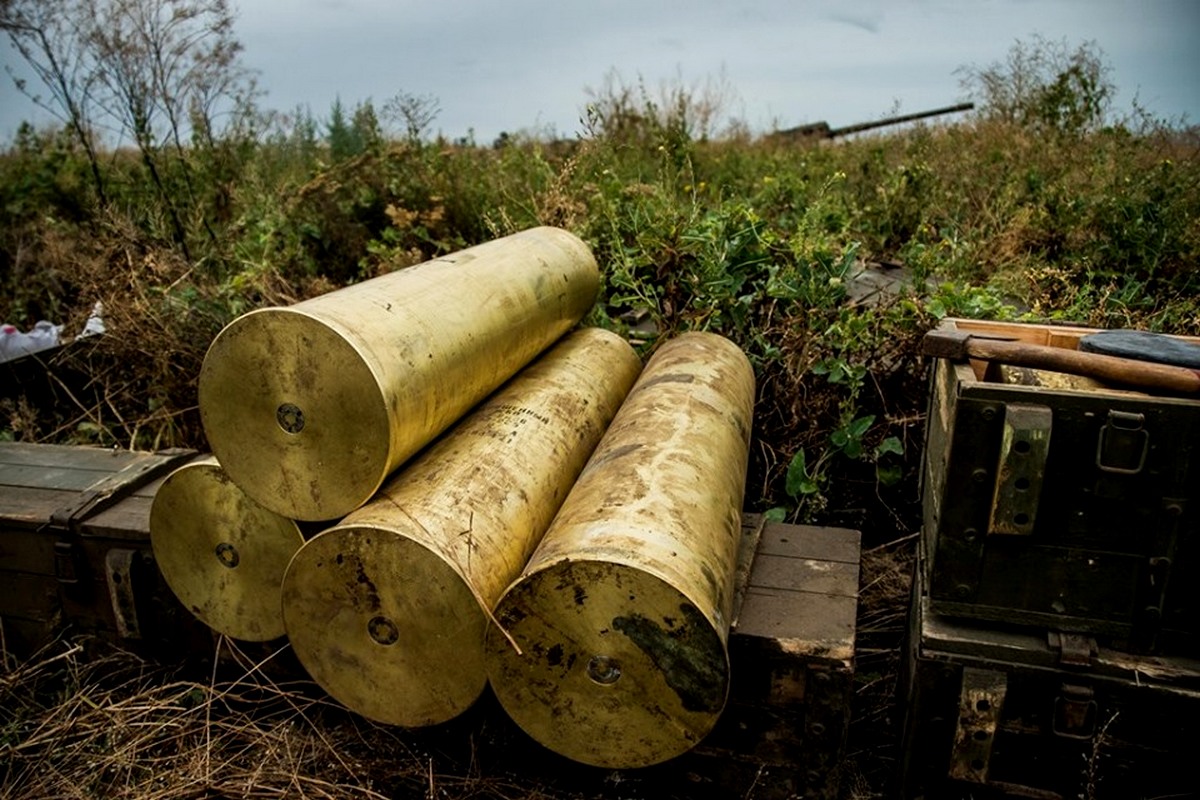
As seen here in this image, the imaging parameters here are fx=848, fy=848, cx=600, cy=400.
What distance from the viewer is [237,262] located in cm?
560

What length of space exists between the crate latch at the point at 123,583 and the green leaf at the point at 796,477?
7.90 feet

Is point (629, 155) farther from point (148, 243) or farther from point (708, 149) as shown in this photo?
point (148, 243)

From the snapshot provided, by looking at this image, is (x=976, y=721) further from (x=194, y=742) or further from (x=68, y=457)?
(x=68, y=457)

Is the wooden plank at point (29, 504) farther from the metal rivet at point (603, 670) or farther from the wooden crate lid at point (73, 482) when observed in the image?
the metal rivet at point (603, 670)

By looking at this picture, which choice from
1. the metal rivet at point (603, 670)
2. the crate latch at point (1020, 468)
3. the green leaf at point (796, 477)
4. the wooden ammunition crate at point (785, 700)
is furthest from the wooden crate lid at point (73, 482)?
the crate latch at point (1020, 468)

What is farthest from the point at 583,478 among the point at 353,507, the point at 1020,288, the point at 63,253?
the point at 63,253

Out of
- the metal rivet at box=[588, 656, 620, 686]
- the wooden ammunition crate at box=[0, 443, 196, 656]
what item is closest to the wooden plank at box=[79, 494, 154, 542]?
the wooden ammunition crate at box=[0, 443, 196, 656]

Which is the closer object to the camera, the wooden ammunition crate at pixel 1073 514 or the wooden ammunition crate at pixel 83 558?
the wooden ammunition crate at pixel 1073 514

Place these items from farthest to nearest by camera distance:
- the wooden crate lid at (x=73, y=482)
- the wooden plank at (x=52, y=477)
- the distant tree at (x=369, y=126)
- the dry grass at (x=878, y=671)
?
the distant tree at (x=369, y=126) → the wooden plank at (x=52, y=477) → the wooden crate lid at (x=73, y=482) → the dry grass at (x=878, y=671)

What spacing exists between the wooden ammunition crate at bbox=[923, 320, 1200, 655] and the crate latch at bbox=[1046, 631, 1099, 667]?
3 cm

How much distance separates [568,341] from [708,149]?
6.46 meters

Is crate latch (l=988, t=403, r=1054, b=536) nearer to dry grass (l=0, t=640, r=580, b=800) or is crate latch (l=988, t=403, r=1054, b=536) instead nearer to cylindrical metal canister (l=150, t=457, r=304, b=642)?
dry grass (l=0, t=640, r=580, b=800)

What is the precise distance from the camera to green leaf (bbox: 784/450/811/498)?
11.3ft

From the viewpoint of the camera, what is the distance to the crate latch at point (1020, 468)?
197cm
